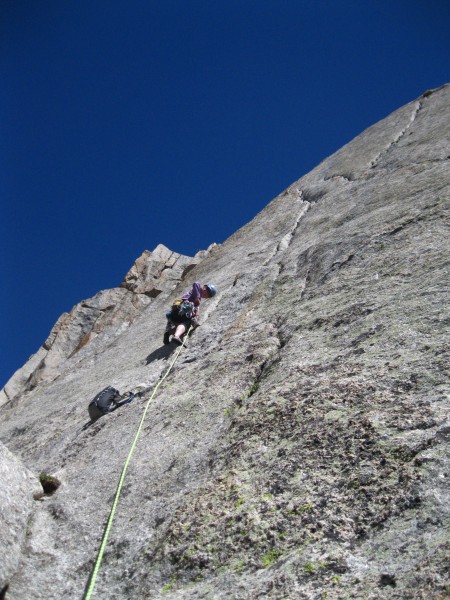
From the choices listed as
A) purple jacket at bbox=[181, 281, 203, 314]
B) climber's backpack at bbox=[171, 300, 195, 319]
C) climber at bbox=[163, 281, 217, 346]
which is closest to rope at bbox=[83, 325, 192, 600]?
climber at bbox=[163, 281, 217, 346]

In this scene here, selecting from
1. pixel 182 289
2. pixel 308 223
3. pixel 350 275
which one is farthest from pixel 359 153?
pixel 350 275

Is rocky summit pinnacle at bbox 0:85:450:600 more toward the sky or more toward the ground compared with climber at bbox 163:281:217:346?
more toward the ground

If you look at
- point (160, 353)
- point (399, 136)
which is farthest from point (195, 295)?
point (399, 136)

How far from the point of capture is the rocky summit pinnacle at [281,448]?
361 centimetres

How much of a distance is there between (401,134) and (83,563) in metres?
12.5

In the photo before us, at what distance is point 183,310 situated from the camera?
31.0 ft

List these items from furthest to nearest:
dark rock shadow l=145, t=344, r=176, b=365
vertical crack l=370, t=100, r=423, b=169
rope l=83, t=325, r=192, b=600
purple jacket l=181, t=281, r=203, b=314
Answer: vertical crack l=370, t=100, r=423, b=169 → purple jacket l=181, t=281, r=203, b=314 → dark rock shadow l=145, t=344, r=176, b=365 → rope l=83, t=325, r=192, b=600

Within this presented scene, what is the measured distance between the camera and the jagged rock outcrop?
60.1 feet

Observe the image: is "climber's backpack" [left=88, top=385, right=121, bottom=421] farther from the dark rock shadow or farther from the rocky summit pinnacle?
the dark rock shadow

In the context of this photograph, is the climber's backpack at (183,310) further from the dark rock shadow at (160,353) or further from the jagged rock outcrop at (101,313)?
the jagged rock outcrop at (101,313)

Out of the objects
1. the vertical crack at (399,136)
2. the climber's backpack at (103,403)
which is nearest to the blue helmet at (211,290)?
the climber's backpack at (103,403)

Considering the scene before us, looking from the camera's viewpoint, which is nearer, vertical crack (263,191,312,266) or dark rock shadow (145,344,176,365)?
dark rock shadow (145,344,176,365)

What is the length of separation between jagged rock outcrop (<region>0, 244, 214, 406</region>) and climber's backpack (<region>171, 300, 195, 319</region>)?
6.97m

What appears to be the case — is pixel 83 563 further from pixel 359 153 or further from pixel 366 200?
pixel 359 153
